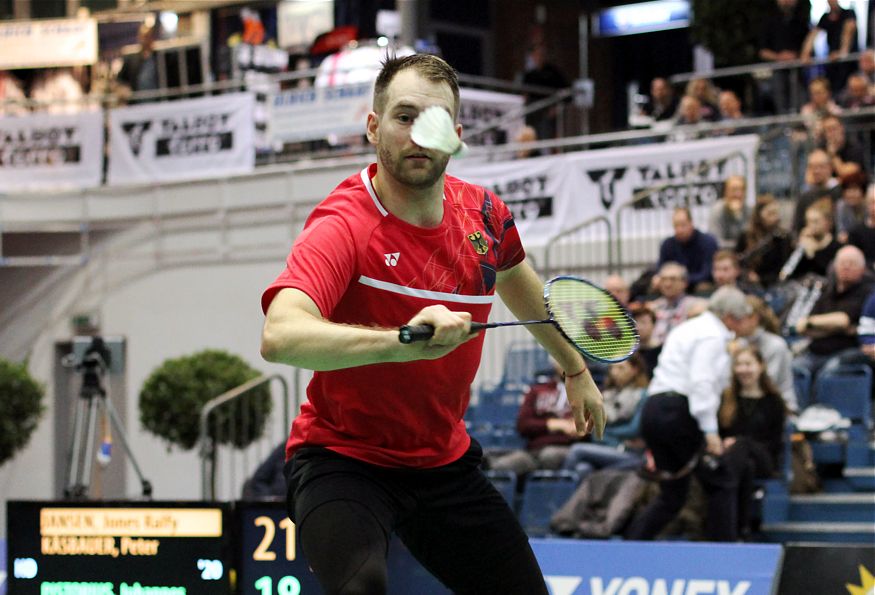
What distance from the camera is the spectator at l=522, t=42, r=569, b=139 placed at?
17.8m

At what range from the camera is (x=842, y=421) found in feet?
33.0

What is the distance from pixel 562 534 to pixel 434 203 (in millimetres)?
6202

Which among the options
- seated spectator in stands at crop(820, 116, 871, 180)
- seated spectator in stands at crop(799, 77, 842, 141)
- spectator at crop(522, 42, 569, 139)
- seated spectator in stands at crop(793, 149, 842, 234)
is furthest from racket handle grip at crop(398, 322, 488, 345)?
spectator at crop(522, 42, 569, 139)

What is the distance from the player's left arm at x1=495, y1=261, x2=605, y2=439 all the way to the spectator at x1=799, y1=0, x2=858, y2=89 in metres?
11.4

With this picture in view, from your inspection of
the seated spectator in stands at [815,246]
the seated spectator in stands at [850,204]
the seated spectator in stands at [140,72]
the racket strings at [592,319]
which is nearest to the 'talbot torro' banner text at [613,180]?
the seated spectator in stands at [850,204]

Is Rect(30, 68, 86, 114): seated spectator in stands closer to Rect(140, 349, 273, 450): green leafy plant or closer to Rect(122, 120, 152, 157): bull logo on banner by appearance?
Rect(122, 120, 152, 157): bull logo on banner

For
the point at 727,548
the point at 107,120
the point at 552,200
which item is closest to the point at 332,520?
the point at 727,548

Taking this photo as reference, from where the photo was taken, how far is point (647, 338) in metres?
11.3

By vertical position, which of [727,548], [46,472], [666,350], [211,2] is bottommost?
[46,472]

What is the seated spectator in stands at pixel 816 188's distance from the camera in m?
12.5

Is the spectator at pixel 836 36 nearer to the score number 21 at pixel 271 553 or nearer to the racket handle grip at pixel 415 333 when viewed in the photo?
the score number 21 at pixel 271 553

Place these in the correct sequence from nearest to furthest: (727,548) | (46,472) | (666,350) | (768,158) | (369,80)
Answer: (727,548), (666,350), (768,158), (369,80), (46,472)

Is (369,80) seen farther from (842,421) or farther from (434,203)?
(434,203)

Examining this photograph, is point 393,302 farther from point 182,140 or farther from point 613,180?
point 182,140
